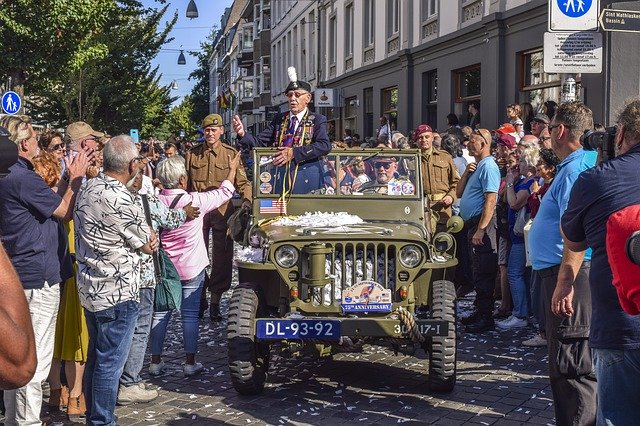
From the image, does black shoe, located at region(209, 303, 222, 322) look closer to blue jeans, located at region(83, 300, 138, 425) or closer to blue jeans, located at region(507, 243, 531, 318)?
blue jeans, located at region(507, 243, 531, 318)

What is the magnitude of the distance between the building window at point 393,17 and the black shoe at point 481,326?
52.4 ft

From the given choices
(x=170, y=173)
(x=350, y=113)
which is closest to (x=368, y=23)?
(x=350, y=113)

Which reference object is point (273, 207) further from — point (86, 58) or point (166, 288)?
point (86, 58)

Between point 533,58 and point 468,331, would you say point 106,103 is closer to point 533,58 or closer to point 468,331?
point 533,58

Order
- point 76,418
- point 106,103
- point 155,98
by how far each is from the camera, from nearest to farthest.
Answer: point 76,418, point 106,103, point 155,98

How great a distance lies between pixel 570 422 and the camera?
4613 mm

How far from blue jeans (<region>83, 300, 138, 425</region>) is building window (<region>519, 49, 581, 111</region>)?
35.4 ft

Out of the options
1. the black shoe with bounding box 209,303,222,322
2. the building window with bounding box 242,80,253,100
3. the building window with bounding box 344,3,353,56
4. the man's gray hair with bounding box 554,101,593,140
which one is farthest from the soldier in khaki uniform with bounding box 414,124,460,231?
the building window with bounding box 242,80,253,100

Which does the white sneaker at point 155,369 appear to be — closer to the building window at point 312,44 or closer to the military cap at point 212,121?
the military cap at point 212,121

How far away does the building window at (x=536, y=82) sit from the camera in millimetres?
14305

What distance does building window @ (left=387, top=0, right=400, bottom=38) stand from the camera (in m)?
23.4

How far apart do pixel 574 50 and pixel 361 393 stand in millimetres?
4214

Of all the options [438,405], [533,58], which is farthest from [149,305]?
[533,58]

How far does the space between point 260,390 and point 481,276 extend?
3.14m
